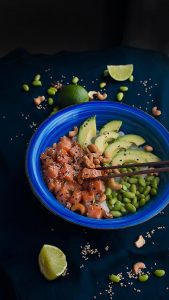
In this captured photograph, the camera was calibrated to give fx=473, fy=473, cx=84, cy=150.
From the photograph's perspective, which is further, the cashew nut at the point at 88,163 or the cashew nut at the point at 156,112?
the cashew nut at the point at 156,112

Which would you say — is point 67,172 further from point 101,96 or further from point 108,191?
point 101,96

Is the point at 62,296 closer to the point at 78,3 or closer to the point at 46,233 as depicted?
the point at 46,233

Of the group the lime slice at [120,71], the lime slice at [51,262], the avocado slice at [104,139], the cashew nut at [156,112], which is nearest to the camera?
the lime slice at [51,262]

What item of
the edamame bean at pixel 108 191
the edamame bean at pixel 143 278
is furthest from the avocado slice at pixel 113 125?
the edamame bean at pixel 143 278

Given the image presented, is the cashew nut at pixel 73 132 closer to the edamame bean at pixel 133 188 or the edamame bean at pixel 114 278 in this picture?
the edamame bean at pixel 133 188

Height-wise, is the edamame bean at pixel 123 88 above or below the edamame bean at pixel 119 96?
above

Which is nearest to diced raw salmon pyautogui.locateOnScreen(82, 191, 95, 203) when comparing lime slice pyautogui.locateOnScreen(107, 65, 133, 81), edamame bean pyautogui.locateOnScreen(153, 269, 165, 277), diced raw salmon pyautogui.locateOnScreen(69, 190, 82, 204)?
diced raw salmon pyautogui.locateOnScreen(69, 190, 82, 204)

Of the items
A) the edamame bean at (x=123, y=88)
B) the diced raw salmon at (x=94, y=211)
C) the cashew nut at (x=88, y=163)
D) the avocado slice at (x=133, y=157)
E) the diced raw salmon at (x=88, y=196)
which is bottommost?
the diced raw salmon at (x=94, y=211)

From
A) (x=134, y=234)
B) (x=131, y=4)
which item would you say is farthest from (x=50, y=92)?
(x=131, y=4)
